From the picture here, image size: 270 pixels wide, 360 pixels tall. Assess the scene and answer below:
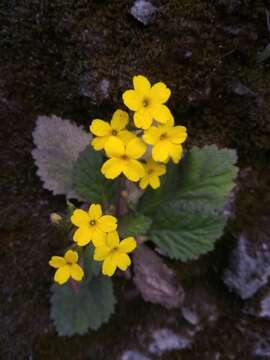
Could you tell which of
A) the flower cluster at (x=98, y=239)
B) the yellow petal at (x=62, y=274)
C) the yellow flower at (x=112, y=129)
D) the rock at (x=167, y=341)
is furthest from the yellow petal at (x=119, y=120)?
the rock at (x=167, y=341)

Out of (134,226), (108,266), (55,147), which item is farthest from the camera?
(55,147)

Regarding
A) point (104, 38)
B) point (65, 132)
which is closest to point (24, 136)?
point (65, 132)

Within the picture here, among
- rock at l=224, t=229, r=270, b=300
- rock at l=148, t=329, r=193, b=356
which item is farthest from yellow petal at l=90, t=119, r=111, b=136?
rock at l=148, t=329, r=193, b=356

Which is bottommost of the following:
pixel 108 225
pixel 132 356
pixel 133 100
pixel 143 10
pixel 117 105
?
pixel 132 356

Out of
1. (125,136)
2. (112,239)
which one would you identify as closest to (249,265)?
(112,239)

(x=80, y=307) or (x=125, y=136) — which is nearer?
(x=125, y=136)

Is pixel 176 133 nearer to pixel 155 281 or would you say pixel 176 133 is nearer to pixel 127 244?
pixel 127 244

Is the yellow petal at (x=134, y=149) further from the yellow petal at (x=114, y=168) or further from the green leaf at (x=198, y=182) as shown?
the green leaf at (x=198, y=182)
